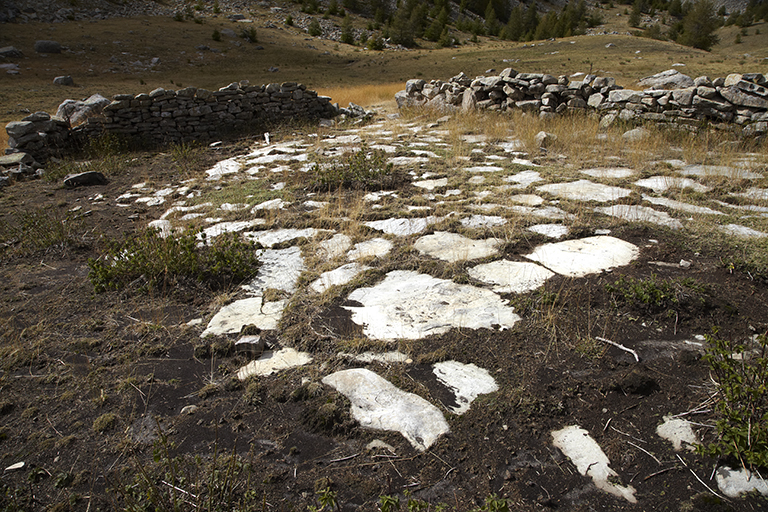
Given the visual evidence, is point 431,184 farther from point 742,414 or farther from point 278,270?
point 742,414

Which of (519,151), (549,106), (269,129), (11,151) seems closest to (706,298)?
(519,151)

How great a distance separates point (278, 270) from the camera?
3643mm

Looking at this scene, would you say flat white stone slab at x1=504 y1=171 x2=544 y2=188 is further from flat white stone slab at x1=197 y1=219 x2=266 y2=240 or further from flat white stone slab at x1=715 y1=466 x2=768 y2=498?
flat white stone slab at x1=715 y1=466 x2=768 y2=498

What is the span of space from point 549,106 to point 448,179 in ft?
14.9

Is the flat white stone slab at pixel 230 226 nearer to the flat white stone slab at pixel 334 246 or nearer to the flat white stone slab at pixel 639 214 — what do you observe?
the flat white stone slab at pixel 334 246

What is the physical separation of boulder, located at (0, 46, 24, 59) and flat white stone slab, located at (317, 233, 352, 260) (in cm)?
2765

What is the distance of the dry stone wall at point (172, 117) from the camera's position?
846 centimetres

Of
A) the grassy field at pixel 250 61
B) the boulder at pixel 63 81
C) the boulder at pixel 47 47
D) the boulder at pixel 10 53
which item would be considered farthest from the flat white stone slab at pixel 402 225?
the boulder at pixel 47 47

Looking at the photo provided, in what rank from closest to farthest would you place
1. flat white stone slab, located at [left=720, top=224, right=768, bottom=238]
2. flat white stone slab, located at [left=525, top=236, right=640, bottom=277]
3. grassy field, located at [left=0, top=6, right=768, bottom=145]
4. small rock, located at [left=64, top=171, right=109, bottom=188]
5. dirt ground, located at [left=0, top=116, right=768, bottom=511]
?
dirt ground, located at [left=0, top=116, right=768, bottom=511] → flat white stone slab, located at [left=525, top=236, right=640, bottom=277] → flat white stone slab, located at [left=720, top=224, right=768, bottom=238] → small rock, located at [left=64, top=171, right=109, bottom=188] → grassy field, located at [left=0, top=6, right=768, bottom=145]

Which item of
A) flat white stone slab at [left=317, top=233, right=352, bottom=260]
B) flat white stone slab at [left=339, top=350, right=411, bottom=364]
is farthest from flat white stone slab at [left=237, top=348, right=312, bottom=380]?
flat white stone slab at [left=317, top=233, right=352, bottom=260]

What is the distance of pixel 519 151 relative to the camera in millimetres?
6887

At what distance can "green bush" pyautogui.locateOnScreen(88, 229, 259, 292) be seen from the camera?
3.44 meters

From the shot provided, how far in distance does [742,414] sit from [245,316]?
277 cm

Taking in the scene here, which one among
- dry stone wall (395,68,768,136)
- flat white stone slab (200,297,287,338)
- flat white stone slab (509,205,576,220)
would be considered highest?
dry stone wall (395,68,768,136)
